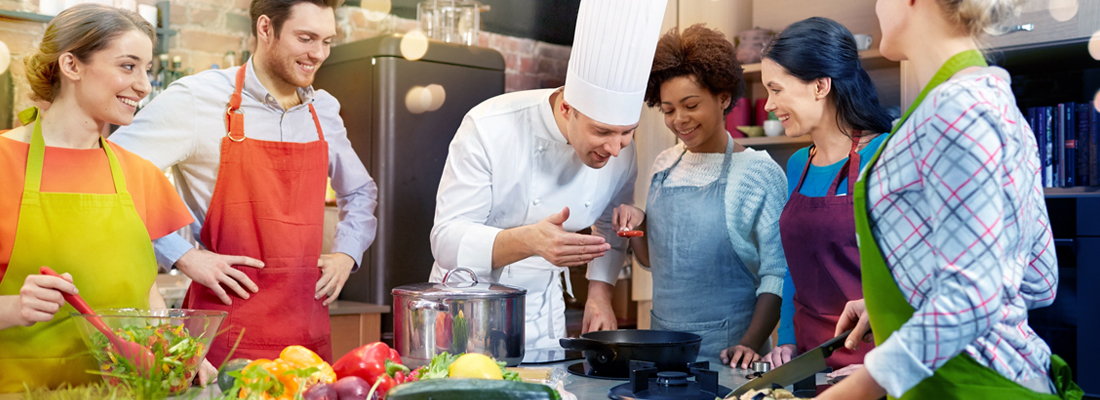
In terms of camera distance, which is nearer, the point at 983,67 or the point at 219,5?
the point at 983,67

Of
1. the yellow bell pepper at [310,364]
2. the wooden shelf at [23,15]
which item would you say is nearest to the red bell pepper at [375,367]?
the yellow bell pepper at [310,364]

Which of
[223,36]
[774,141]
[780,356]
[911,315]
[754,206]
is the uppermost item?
[223,36]

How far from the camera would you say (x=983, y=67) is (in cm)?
91

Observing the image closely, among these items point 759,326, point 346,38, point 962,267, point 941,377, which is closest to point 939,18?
point 962,267

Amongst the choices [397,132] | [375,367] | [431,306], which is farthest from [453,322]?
[397,132]

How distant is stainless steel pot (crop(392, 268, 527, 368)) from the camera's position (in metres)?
1.31

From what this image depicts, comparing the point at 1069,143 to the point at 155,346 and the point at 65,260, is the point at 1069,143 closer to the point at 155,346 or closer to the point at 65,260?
the point at 155,346

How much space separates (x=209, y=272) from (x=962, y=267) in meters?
1.57

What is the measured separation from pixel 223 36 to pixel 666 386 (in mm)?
2440

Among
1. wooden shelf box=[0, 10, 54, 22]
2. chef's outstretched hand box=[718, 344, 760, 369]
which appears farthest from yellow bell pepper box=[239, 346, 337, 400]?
wooden shelf box=[0, 10, 54, 22]

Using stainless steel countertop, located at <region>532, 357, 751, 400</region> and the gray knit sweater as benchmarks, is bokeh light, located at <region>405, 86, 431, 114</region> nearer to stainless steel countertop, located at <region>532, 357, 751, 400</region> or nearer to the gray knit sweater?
the gray knit sweater

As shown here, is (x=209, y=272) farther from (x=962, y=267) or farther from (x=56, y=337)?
(x=962, y=267)

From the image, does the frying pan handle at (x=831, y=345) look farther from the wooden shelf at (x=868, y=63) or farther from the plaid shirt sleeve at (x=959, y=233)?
the wooden shelf at (x=868, y=63)

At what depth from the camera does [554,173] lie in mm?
2010
